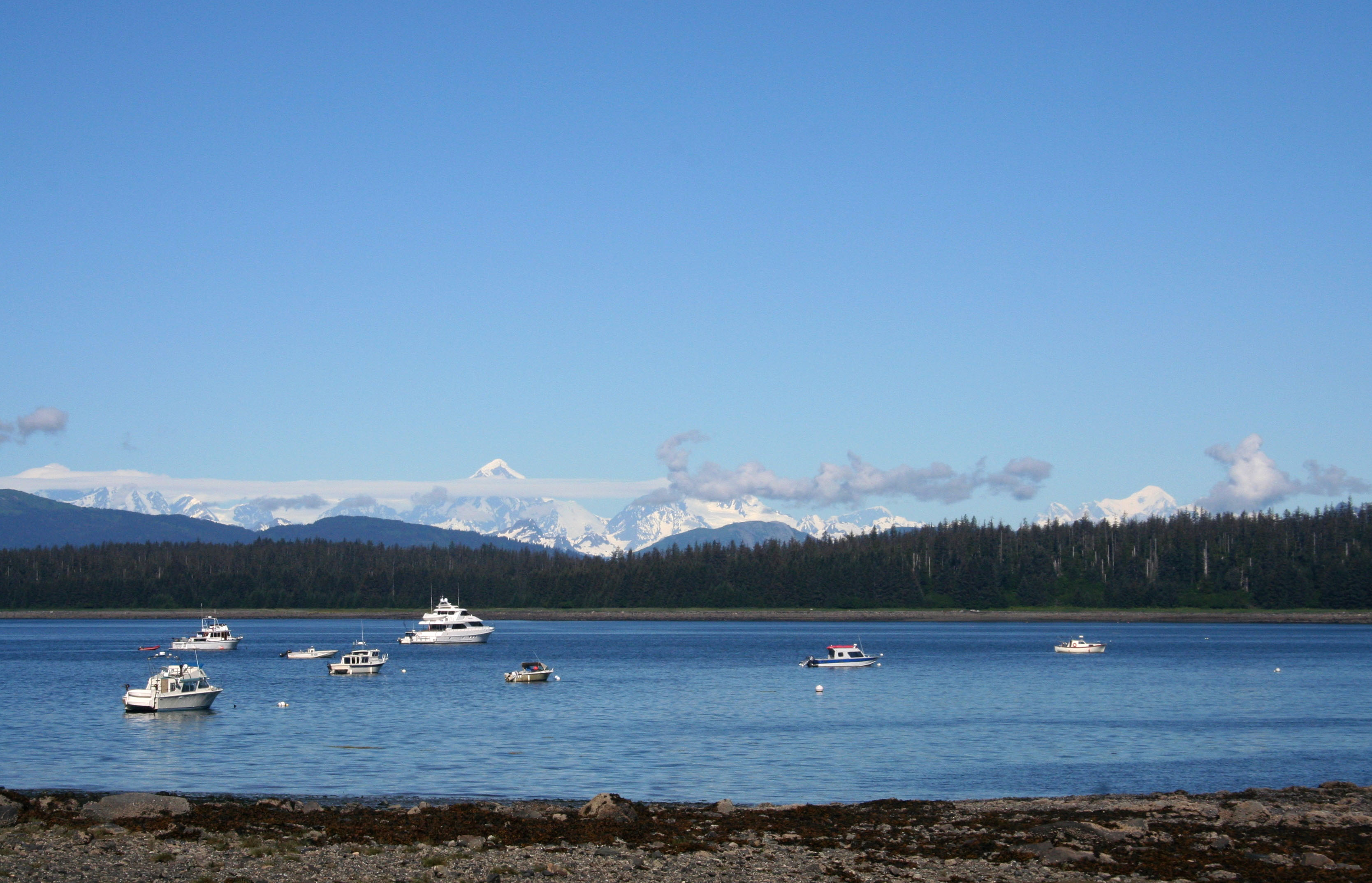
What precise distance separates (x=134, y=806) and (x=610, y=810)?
11.3m

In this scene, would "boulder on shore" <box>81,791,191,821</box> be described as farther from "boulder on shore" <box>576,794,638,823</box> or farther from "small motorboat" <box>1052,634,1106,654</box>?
"small motorboat" <box>1052,634,1106,654</box>

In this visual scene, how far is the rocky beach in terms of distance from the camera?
26719 millimetres

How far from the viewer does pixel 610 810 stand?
33.2 metres

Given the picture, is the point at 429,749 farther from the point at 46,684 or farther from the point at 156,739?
the point at 46,684

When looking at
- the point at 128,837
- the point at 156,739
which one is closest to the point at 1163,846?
the point at 128,837

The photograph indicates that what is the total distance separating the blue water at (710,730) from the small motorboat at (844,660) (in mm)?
2289

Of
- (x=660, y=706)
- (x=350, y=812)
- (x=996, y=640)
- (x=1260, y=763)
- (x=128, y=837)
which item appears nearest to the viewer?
(x=128, y=837)

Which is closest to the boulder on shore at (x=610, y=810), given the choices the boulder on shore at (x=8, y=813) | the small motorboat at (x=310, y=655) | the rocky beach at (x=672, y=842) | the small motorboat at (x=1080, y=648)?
the rocky beach at (x=672, y=842)

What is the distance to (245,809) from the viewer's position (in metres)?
34.2

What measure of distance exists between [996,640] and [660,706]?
111 metres

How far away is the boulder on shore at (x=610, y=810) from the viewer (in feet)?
108

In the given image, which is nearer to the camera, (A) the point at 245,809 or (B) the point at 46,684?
(A) the point at 245,809

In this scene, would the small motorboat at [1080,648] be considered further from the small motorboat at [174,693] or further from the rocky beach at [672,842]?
the rocky beach at [672,842]

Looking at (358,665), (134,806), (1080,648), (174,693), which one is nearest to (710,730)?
(174,693)
